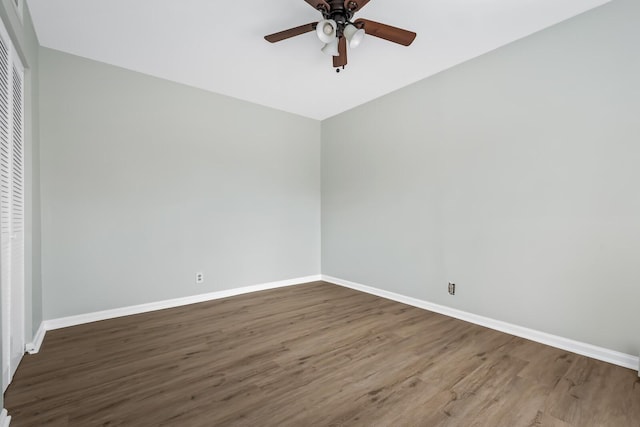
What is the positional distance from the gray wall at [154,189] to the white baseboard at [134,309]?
0.06 m

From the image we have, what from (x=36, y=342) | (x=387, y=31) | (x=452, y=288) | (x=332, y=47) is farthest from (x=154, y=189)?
(x=452, y=288)

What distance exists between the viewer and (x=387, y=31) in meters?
2.13

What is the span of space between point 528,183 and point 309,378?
242 centimetres

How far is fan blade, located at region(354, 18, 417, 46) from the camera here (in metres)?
2.06

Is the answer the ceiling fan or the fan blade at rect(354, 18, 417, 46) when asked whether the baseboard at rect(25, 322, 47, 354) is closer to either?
the ceiling fan

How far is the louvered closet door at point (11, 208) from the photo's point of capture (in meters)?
1.78

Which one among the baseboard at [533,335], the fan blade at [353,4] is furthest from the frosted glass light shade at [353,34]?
the baseboard at [533,335]

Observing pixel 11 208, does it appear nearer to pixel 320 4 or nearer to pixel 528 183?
pixel 320 4

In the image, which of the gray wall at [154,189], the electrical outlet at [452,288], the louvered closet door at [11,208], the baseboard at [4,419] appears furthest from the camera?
the electrical outlet at [452,288]

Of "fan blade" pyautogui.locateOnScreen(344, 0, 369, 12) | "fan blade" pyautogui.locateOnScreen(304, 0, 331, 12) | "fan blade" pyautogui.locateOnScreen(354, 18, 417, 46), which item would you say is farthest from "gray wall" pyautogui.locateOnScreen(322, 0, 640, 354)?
"fan blade" pyautogui.locateOnScreen(304, 0, 331, 12)

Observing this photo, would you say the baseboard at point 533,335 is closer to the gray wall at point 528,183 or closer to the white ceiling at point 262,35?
the gray wall at point 528,183

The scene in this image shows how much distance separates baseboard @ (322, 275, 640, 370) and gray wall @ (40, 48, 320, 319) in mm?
1877

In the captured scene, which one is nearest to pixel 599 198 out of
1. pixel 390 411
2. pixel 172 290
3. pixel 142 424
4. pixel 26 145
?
pixel 390 411

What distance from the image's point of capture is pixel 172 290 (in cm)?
345
